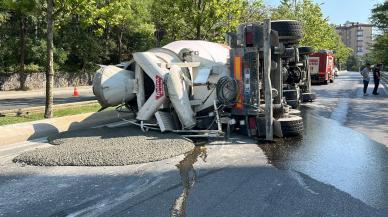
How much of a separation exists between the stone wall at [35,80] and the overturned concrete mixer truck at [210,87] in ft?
85.9

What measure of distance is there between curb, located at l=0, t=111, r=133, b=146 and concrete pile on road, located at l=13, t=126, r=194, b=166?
0.61 metres

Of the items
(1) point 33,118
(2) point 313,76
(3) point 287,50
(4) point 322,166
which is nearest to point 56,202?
(4) point 322,166

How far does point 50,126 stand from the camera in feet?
33.2

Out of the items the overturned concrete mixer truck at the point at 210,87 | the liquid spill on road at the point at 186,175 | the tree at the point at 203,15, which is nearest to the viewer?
the liquid spill on road at the point at 186,175

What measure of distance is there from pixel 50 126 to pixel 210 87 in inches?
141

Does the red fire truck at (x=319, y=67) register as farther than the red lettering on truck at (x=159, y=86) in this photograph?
Yes

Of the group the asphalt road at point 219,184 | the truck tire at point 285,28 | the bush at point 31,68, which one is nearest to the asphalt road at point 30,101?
the bush at point 31,68

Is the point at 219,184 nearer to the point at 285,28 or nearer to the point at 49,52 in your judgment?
the point at 285,28

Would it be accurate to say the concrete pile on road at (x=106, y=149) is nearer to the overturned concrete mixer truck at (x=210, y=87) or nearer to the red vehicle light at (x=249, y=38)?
the overturned concrete mixer truck at (x=210, y=87)

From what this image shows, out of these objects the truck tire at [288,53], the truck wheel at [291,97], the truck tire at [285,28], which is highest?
the truck tire at [285,28]

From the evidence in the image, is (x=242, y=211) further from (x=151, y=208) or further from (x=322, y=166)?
(x=322, y=166)

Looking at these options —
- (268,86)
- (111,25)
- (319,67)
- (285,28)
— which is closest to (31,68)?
(111,25)

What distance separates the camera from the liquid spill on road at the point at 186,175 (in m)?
5.00

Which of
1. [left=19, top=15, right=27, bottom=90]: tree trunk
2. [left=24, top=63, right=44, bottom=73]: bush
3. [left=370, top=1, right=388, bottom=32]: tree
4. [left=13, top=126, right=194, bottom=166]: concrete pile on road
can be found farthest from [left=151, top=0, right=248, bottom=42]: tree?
[left=370, top=1, right=388, bottom=32]: tree
